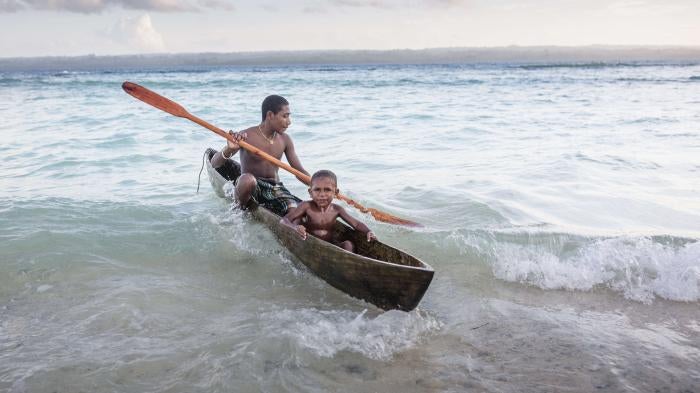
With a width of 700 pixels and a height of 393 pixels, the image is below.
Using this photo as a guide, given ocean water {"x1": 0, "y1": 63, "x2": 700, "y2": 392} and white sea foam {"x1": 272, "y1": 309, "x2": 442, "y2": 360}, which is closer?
ocean water {"x1": 0, "y1": 63, "x2": 700, "y2": 392}

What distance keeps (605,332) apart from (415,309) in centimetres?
129

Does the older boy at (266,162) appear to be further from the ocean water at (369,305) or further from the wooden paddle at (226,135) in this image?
the ocean water at (369,305)

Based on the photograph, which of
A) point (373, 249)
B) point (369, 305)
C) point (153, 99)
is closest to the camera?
point (369, 305)

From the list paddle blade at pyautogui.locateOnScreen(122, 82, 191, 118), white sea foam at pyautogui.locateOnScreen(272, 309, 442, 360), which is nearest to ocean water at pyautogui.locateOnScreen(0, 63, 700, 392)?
white sea foam at pyautogui.locateOnScreen(272, 309, 442, 360)

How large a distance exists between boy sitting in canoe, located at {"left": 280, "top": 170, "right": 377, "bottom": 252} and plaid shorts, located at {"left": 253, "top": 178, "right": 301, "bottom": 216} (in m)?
0.98

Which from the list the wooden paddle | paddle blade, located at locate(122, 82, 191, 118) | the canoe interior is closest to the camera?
the canoe interior

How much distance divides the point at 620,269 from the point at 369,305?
2.27m

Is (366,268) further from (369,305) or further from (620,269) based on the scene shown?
(620,269)

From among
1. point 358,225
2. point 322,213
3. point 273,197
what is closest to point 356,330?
point 358,225

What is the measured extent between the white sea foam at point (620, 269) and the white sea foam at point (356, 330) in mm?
1274

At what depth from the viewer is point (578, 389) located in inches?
119

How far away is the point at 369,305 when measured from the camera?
4.03 meters

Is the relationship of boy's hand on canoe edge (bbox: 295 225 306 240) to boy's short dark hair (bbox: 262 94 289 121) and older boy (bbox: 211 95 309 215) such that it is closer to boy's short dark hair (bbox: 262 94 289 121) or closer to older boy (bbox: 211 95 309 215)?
older boy (bbox: 211 95 309 215)

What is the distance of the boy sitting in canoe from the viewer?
173 inches
